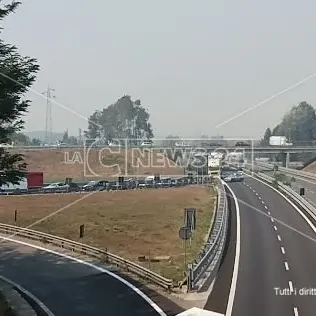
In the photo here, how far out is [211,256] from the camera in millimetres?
31969

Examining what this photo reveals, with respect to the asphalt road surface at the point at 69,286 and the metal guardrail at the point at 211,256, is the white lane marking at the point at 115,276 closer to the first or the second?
the asphalt road surface at the point at 69,286

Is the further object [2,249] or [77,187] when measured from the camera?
[77,187]

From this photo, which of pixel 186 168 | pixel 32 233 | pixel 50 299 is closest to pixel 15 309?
pixel 50 299

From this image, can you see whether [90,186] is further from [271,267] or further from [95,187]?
[271,267]

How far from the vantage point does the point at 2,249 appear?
38.9 m

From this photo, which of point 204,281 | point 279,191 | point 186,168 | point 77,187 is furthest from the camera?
point 186,168

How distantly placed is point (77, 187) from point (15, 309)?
55.8 m

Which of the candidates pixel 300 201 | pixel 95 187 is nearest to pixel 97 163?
pixel 95 187

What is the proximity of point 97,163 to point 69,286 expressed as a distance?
9874cm

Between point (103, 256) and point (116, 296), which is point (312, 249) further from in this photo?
point (116, 296)

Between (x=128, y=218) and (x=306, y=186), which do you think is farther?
(x=306, y=186)

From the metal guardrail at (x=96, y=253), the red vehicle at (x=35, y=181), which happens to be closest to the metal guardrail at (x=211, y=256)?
the metal guardrail at (x=96, y=253)

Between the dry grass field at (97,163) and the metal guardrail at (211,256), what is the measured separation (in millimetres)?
72250

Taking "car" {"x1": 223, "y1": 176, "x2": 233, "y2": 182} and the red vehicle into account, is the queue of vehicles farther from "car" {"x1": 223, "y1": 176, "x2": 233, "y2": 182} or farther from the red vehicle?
"car" {"x1": 223, "y1": 176, "x2": 233, "y2": 182}
